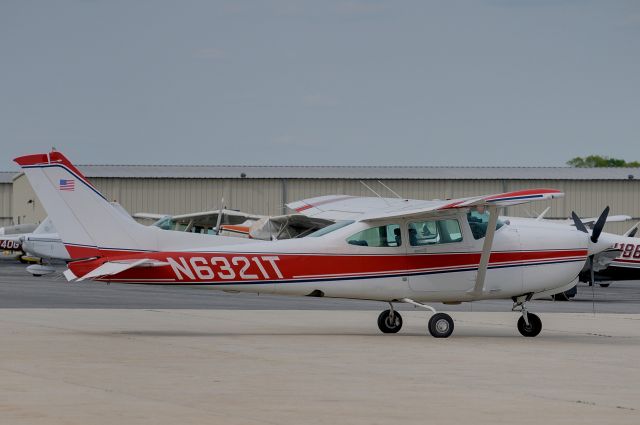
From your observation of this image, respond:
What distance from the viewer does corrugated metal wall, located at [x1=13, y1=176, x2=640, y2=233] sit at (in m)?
68.9

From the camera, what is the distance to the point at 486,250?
17422 mm

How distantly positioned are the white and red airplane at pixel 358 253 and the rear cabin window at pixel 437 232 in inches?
0.6

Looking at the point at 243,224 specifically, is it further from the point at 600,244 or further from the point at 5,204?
the point at 5,204

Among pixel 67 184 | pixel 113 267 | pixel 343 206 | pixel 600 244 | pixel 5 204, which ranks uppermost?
pixel 5 204

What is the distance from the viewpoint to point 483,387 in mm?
11750

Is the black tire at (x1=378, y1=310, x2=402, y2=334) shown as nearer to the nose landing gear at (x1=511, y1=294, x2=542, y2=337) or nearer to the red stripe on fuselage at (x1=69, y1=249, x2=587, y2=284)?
the red stripe on fuselage at (x1=69, y1=249, x2=587, y2=284)

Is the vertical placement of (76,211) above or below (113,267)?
above

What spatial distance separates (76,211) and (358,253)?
4068mm

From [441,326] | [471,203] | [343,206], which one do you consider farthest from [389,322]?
Result: [471,203]

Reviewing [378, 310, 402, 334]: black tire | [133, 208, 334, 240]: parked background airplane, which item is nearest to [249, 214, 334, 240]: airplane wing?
[133, 208, 334, 240]: parked background airplane

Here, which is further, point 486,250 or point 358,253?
point 358,253

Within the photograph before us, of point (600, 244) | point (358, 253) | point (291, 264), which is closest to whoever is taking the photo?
point (291, 264)

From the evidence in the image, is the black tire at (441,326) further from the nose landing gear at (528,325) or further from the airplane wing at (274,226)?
the airplane wing at (274,226)

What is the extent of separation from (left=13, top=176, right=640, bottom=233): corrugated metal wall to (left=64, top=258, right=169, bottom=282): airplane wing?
52.3 meters
